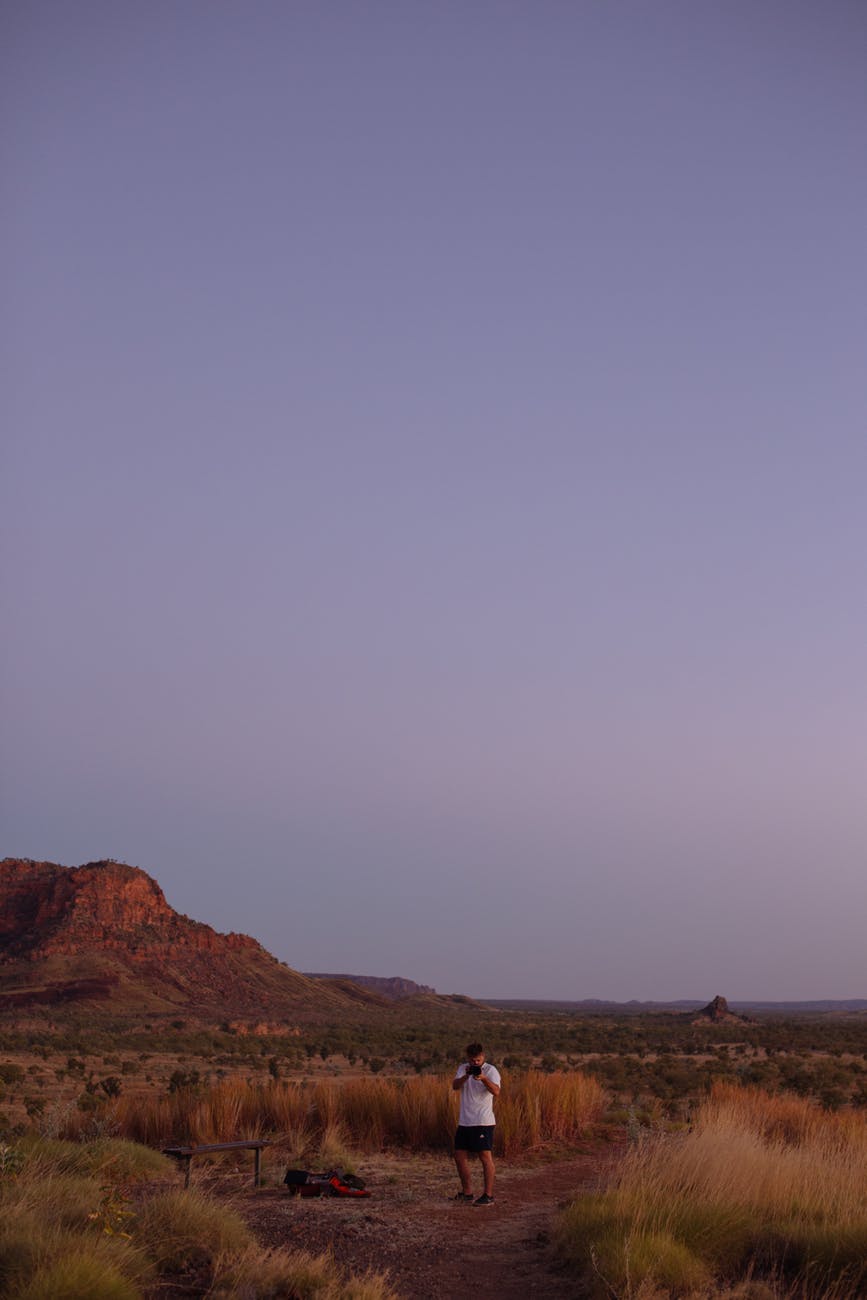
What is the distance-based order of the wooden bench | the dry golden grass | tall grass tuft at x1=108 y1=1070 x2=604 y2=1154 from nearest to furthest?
the dry golden grass, the wooden bench, tall grass tuft at x1=108 y1=1070 x2=604 y2=1154

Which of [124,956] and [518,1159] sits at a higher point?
[124,956]

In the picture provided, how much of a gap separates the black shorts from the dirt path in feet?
1.76

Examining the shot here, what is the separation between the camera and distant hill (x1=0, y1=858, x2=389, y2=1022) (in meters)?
64.6

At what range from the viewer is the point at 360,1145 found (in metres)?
14.3

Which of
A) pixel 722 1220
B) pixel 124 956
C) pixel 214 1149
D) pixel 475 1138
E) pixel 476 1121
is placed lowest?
pixel 214 1149

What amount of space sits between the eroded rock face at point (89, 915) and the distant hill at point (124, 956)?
3.3 inches

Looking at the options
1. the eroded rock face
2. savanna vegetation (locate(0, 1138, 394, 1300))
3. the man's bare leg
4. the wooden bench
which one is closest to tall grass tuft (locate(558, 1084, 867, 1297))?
the man's bare leg

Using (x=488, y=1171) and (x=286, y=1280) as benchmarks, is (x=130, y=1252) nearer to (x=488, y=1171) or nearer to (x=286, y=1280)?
(x=286, y=1280)

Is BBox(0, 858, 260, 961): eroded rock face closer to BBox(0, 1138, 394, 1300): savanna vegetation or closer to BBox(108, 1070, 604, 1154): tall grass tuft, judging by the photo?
BBox(108, 1070, 604, 1154): tall grass tuft

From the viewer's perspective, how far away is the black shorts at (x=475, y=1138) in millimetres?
11117

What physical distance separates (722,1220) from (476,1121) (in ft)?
11.1

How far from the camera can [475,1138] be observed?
11148 millimetres

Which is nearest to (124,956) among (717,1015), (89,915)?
(89,915)

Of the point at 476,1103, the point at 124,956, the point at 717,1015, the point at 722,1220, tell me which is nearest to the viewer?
the point at 722,1220
